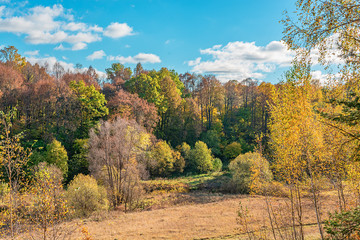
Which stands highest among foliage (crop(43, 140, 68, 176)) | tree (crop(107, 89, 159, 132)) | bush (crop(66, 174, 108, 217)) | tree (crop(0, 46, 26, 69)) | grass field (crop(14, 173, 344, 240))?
tree (crop(0, 46, 26, 69))

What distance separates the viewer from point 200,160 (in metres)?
34.2

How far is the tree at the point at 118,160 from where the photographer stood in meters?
20.7

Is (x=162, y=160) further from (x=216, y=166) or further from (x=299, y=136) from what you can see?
(x=299, y=136)

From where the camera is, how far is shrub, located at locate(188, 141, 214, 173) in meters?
34.1

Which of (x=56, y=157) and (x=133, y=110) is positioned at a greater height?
(x=133, y=110)

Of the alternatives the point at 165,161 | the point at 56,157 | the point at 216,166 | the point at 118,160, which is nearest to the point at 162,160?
the point at 165,161

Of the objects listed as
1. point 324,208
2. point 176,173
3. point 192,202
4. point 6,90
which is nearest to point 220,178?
point 176,173

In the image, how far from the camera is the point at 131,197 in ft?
67.4

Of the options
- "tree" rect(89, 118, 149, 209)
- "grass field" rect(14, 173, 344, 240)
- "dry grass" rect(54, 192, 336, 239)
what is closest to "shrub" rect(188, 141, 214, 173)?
"grass field" rect(14, 173, 344, 240)

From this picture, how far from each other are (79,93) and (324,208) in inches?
1398

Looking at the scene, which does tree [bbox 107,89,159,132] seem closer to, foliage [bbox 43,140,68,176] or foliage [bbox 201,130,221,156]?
foliage [bbox 43,140,68,176]

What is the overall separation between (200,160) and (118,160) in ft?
53.6

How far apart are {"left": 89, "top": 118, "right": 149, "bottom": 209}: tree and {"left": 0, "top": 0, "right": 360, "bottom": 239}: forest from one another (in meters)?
0.13

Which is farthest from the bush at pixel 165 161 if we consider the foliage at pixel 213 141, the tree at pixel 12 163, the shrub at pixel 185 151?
the tree at pixel 12 163
